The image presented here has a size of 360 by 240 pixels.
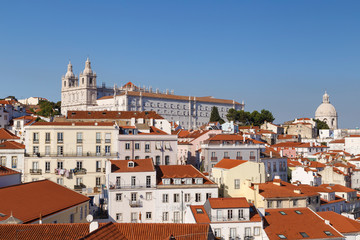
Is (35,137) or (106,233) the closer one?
(106,233)

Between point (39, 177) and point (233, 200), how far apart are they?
92.8ft

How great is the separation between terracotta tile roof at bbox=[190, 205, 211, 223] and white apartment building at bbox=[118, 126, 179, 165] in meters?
19.1

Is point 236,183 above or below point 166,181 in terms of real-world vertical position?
below

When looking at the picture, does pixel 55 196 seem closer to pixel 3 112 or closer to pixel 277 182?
pixel 277 182

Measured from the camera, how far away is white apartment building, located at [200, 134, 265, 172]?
63.8m

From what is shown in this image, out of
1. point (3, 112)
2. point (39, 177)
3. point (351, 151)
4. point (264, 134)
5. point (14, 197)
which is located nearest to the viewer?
point (14, 197)

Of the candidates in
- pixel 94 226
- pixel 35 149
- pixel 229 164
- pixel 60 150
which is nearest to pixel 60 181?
pixel 60 150

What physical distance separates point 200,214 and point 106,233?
730 inches

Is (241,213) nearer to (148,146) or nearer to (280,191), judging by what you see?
(280,191)

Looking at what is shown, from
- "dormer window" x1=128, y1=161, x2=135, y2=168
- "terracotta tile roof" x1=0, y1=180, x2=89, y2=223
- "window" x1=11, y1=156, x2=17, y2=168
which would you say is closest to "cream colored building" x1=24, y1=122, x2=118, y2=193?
"window" x1=11, y1=156, x2=17, y2=168

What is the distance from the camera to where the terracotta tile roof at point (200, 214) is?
130 feet

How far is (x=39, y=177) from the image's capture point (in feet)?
188

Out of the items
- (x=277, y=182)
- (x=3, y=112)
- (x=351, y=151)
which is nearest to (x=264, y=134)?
(x=351, y=151)

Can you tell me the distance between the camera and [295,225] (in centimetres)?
4097
